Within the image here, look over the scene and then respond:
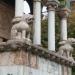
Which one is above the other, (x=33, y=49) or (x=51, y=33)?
(x=51, y=33)

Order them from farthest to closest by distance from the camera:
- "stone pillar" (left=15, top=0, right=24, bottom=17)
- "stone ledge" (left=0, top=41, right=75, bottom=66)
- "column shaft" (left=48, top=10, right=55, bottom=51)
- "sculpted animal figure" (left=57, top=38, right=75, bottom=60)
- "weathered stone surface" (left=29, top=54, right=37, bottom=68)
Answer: "sculpted animal figure" (left=57, top=38, right=75, bottom=60) → "column shaft" (left=48, top=10, right=55, bottom=51) → "stone pillar" (left=15, top=0, right=24, bottom=17) → "weathered stone surface" (left=29, top=54, right=37, bottom=68) → "stone ledge" (left=0, top=41, right=75, bottom=66)

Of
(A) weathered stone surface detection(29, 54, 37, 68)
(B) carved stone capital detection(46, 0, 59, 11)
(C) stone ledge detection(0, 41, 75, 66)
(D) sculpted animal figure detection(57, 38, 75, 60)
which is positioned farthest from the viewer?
(D) sculpted animal figure detection(57, 38, 75, 60)

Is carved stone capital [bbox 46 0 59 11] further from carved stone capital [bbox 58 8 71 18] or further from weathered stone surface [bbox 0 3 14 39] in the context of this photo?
weathered stone surface [bbox 0 3 14 39]

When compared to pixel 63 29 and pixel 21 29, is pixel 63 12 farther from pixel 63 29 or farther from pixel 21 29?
pixel 21 29

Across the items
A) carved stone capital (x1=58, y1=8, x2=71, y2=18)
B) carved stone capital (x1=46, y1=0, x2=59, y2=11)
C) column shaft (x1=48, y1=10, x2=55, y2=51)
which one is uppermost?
carved stone capital (x1=46, y1=0, x2=59, y2=11)

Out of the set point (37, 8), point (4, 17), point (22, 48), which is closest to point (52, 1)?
point (37, 8)

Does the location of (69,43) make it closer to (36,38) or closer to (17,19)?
(36,38)

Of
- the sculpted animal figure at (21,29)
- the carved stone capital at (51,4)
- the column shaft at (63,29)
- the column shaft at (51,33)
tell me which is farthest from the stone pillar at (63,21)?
the sculpted animal figure at (21,29)

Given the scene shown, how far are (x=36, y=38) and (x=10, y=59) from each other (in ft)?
7.82

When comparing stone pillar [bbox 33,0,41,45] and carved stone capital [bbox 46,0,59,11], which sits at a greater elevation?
carved stone capital [bbox 46,0,59,11]

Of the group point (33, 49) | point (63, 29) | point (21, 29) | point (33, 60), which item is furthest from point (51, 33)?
point (21, 29)

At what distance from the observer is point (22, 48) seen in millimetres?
16547

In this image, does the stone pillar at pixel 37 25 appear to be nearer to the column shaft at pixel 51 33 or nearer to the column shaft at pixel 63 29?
the column shaft at pixel 51 33

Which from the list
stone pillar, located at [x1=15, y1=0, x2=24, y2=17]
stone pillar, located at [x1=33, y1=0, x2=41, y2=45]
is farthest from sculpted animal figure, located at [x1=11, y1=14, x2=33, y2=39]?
stone pillar, located at [x1=33, y1=0, x2=41, y2=45]
